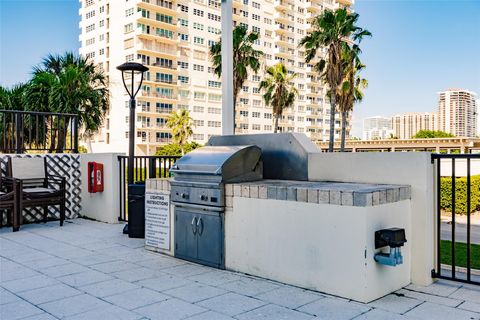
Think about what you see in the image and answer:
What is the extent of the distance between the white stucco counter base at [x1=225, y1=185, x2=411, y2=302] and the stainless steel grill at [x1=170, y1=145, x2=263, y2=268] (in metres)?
0.14

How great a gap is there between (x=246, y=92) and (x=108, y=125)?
2230 cm

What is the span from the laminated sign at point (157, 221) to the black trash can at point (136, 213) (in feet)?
2.73

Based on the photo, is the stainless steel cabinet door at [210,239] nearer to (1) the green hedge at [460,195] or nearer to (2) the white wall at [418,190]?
→ (2) the white wall at [418,190]

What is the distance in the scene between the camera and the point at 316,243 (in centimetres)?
386

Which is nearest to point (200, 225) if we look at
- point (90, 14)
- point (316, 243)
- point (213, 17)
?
point (316, 243)

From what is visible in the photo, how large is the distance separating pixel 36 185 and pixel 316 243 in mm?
6040

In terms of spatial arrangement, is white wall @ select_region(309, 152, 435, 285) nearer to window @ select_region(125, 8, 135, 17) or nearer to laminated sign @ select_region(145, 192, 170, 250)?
laminated sign @ select_region(145, 192, 170, 250)

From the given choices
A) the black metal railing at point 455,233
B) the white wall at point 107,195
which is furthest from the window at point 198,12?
the white wall at point 107,195

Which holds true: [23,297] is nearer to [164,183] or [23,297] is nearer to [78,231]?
[164,183]

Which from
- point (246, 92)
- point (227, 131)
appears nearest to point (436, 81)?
point (246, 92)

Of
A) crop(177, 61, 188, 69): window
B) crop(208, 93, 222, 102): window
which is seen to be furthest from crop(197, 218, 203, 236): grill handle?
crop(208, 93, 222, 102): window

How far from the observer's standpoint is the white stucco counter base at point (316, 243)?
3598 mm

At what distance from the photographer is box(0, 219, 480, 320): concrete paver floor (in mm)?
3320

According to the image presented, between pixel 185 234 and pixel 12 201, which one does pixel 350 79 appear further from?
pixel 185 234
